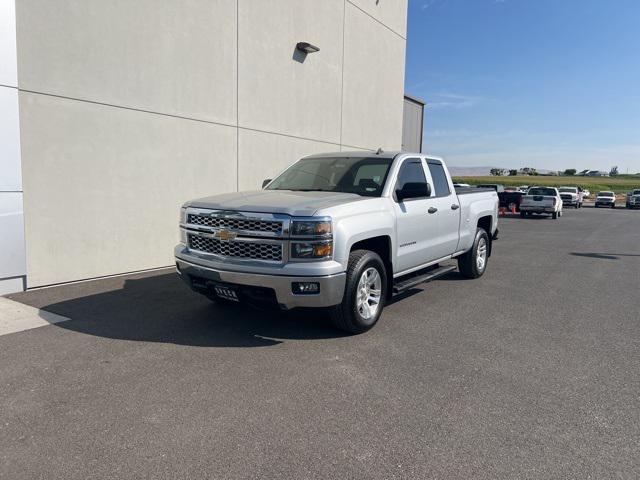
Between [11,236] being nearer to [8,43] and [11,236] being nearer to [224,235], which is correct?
[8,43]

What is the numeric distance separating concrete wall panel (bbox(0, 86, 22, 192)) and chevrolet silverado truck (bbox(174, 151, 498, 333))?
2.76 metres

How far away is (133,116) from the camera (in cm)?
833

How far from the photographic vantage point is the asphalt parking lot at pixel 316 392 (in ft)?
9.82

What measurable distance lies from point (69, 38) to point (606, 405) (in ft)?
26.0

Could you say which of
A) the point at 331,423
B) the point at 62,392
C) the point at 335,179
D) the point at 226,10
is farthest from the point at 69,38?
the point at 331,423

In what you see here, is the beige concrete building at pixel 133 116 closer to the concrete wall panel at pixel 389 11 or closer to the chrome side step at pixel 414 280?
the concrete wall panel at pixel 389 11

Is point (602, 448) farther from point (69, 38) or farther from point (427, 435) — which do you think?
point (69, 38)

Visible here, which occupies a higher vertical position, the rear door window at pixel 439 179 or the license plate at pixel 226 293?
the rear door window at pixel 439 179

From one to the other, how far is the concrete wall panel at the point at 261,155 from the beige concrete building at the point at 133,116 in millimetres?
37

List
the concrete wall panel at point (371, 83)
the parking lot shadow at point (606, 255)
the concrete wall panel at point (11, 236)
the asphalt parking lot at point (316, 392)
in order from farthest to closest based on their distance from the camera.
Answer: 1. the concrete wall panel at point (371, 83)
2. the parking lot shadow at point (606, 255)
3. the concrete wall panel at point (11, 236)
4. the asphalt parking lot at point (316, 392)

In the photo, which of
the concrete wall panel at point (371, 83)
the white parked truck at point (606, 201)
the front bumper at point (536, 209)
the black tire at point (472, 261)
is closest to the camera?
the black tire at point (472, 261)

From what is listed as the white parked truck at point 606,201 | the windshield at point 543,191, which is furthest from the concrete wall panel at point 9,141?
the white parked truck at point 606,201

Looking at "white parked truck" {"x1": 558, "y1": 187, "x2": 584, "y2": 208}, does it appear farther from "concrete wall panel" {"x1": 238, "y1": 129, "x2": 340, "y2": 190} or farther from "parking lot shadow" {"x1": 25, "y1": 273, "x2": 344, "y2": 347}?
"parking lot shadow" {"x1": 25, "y1": 273, "x2": 344, "y2": 347}

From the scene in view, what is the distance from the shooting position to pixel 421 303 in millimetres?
6855
